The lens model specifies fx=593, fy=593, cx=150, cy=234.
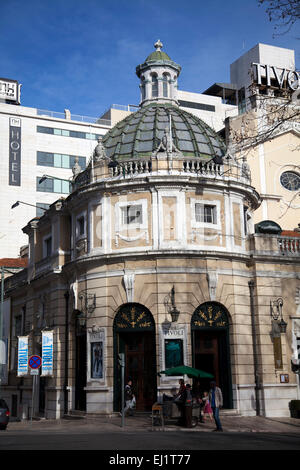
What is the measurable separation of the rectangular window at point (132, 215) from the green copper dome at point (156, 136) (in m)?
3.17

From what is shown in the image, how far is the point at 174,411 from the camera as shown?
2581 centimetres

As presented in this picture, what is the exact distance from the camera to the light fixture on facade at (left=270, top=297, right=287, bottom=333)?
31359 mm

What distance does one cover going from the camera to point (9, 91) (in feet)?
249

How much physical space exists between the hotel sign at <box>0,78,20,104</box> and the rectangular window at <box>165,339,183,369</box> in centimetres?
5461

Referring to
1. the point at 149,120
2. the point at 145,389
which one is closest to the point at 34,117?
the point at 149,120

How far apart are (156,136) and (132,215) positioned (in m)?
6.62

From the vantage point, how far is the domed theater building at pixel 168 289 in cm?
2970

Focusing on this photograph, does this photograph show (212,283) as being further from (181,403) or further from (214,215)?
(181,403)

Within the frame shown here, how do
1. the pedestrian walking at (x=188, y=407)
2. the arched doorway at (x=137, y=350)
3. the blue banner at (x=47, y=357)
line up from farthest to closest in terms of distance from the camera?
the blue banner at (x=47, y=357), the arched doorway at (x=137, y=350), the pedestrian walking at (x=188, y=407)

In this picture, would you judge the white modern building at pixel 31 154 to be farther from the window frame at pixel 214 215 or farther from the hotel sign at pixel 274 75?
the window frame at pixel 214 215

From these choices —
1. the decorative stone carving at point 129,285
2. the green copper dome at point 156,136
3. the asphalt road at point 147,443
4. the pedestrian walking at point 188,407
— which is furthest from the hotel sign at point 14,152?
the asphalt road at point 147,443

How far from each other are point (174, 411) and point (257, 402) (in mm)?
6417

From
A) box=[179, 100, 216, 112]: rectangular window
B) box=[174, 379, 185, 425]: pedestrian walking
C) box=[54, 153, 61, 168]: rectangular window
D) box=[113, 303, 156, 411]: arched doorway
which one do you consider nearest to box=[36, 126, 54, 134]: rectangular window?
box=[54, 153, 61, 168]: rectangular window

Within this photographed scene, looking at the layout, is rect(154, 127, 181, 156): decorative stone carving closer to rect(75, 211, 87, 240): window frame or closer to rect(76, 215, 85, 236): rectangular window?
rect(75, 211, 87, 240): window frame
